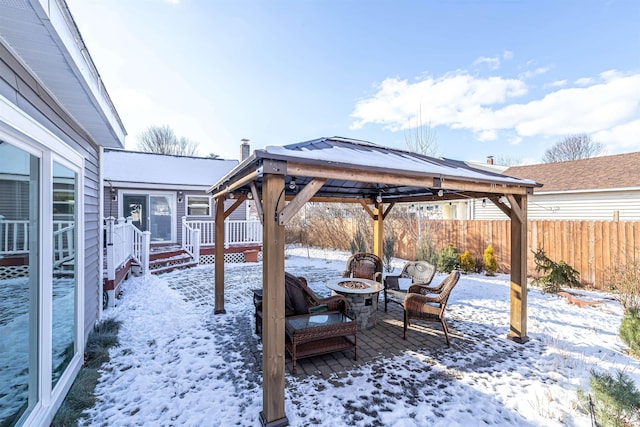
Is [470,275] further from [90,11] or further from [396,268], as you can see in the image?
[90,11]

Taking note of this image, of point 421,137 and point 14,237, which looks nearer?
point 14,237

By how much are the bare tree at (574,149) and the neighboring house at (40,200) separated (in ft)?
117

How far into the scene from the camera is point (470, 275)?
9.08 m

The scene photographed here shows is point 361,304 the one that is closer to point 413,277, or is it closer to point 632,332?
point 413,277

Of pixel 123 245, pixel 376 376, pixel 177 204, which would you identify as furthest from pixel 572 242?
pixel 177 204

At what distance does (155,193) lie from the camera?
11.2m

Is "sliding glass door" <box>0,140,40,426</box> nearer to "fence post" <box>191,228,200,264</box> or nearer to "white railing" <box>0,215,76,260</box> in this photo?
"white railing" <box>0,215,76,260</box>

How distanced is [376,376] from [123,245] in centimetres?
665

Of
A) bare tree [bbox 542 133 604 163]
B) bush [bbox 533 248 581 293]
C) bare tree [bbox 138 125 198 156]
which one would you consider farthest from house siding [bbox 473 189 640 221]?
bare tree [bbox 138 125 198 156]

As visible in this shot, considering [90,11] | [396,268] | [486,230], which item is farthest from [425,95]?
[90,11]

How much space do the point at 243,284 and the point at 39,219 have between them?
5.78 meters

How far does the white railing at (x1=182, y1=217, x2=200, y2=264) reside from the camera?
402 inches

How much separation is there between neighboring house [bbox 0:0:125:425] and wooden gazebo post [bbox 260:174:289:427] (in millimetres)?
1730

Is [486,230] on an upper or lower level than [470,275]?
upper
